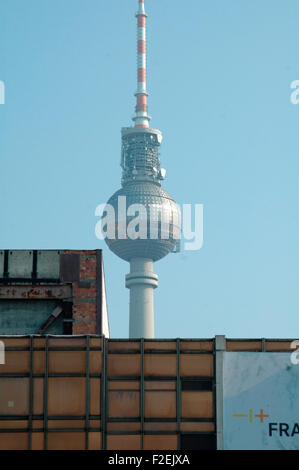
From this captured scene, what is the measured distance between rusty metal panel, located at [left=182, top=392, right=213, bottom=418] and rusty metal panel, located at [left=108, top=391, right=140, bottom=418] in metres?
1.91

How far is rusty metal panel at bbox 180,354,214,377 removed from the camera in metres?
39.6

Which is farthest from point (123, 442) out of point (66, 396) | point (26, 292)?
point (26, 292)

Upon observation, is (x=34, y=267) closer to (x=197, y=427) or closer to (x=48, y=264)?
(x=48, y=264)

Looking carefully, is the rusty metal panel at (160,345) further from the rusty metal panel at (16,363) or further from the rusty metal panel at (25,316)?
Result: the rusty metal panel at (25,316)

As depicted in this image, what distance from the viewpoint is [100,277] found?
45594 mm

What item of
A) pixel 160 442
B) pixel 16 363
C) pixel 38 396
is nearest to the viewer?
pixel 38 396

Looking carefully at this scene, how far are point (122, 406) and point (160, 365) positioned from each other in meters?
2.23

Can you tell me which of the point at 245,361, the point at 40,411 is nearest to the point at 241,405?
the point at 245,361

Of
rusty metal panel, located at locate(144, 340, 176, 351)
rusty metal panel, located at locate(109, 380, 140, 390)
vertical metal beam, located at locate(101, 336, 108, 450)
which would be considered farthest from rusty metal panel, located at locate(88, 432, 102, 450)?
rusty metal panel, located at locate(144, 340, 176, 351)

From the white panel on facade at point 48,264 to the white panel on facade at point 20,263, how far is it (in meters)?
0.43

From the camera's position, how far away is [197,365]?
39.7 m

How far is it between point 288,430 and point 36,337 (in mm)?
10778

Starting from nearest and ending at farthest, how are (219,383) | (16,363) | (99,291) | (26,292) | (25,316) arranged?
(16,363)
(219,383)
(26,292)
(25,316)
(99,291)
